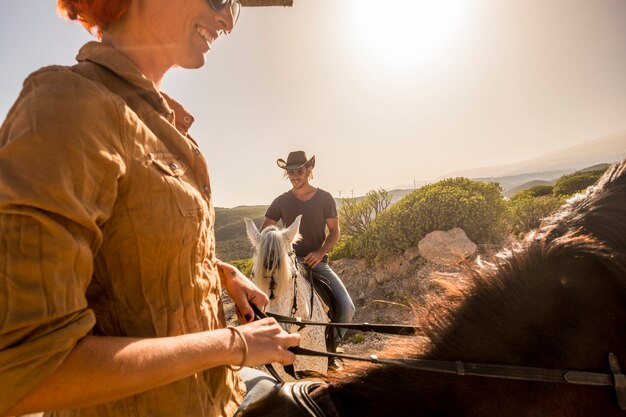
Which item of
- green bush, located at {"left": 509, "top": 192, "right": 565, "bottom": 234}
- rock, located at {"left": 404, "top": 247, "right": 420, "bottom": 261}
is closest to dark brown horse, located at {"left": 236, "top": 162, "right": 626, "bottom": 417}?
rock, located at {"left": 404, "top": 247, "right": 420, "bottom": 261}

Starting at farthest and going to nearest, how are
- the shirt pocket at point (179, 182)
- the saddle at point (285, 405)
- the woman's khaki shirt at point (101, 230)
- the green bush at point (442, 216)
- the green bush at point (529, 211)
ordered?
the green bush at point (529, 211), the green bush at point (442, 216), the saddle at point (285, 405), the shirt pocket at point (179, 182), the woman's khaki shirt at point (101, 230)

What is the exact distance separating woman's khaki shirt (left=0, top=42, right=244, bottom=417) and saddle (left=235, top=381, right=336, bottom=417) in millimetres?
73

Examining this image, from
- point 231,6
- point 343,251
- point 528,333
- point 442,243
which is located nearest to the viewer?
point 528,333

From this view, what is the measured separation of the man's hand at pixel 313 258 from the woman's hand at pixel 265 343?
13.6 feet

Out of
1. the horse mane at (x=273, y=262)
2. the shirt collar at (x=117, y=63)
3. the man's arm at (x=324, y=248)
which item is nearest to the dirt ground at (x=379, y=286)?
the man's arm at (x=324, y=248)

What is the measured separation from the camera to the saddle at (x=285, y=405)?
1.30 meters

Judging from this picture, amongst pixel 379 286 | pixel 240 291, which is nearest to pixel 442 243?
pixel 379 286

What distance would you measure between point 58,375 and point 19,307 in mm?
171

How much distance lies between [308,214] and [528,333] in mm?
4781

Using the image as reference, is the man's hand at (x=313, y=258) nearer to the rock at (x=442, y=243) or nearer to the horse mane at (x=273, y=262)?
the horse mane at (x=273, y=262)

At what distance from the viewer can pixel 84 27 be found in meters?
1.33

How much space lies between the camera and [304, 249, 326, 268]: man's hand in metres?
5.43

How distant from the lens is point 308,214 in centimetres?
593

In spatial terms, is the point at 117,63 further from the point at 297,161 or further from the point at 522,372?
the point at 297,161
